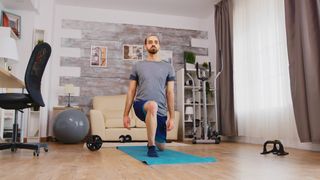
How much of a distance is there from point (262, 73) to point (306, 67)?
1.06 metres

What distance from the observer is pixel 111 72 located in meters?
5.95

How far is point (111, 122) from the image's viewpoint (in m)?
5.01

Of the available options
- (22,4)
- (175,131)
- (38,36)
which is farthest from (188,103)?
(22,4)

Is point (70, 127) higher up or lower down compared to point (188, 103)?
lower down

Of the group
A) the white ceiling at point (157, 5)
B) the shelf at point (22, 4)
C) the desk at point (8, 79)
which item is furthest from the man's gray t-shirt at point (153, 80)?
the white ceiling at point (157, 5)

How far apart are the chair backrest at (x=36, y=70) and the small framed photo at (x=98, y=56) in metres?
2.80

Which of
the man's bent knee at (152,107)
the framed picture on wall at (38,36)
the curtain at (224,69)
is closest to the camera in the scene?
the man's bent knee at (152,107)

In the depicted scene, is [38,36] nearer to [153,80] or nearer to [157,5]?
Answer: [157,5]

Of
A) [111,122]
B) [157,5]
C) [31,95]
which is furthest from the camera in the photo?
[157,5]

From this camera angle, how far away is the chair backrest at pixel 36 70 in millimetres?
2877

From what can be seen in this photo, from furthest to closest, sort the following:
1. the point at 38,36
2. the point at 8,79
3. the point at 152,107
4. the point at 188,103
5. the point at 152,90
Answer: the point at 188,103 < the point at 38,36 < the point at 8,79 < the point at 152,90 < the point at 152,107

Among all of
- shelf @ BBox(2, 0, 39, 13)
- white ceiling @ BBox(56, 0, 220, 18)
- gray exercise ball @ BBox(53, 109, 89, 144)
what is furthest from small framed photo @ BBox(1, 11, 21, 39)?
gray exercise ball @ BBox(53, 109, 89, 144)

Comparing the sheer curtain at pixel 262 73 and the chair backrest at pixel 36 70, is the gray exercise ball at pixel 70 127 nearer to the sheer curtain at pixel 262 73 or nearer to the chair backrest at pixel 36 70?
the chair backrest at pixel 36 70

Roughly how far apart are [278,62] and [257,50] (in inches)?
24.9
